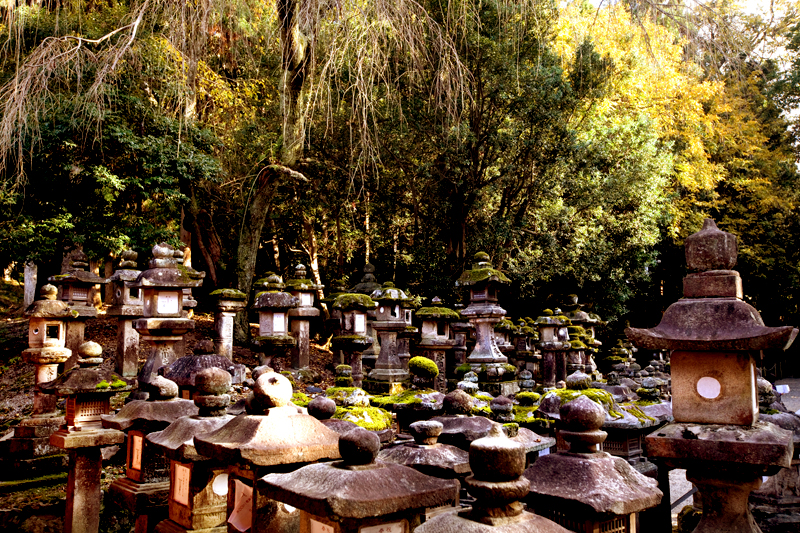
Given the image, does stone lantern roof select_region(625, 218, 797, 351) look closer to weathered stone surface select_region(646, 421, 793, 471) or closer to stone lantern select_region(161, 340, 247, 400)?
weathered stone surface select_region(646, 421, 793, 471)

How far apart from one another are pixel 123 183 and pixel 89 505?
24.7 ft

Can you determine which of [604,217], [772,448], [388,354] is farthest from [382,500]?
[604,217]

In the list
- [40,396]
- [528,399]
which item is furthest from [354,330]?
[40,396]

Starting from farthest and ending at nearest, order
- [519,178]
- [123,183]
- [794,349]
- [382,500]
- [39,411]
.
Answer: [794,349], [519,178], [123,183], [39,411], [382,500]

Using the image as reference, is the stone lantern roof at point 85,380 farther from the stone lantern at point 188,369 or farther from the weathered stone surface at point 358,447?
the weathered stone surface at point 358,447

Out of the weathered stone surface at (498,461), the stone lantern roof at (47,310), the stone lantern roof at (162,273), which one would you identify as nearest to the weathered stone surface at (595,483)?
the weathered stone surface at (498,461)

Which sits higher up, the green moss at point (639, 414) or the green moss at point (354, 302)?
the green moss at point (354, 302)

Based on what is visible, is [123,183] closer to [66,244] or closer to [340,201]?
[66,244]

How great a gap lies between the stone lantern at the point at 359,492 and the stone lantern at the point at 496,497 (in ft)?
0.73

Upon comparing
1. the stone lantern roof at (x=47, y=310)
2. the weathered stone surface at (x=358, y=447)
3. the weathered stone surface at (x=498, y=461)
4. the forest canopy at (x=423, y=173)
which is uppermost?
the forest canopy at (x=423, y=173)

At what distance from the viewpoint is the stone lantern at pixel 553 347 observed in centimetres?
1035

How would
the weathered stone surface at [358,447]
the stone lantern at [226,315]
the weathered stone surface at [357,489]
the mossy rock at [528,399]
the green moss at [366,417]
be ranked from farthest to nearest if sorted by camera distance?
the stone lantern at [226,315] < the mossy rock at [528,399] < the green moss at [366,417] < the weathered stone surface at [358,447] < the weathered stone surface at [357,489]

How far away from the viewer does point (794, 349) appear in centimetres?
2206

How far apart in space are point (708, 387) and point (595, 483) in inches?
51.6
